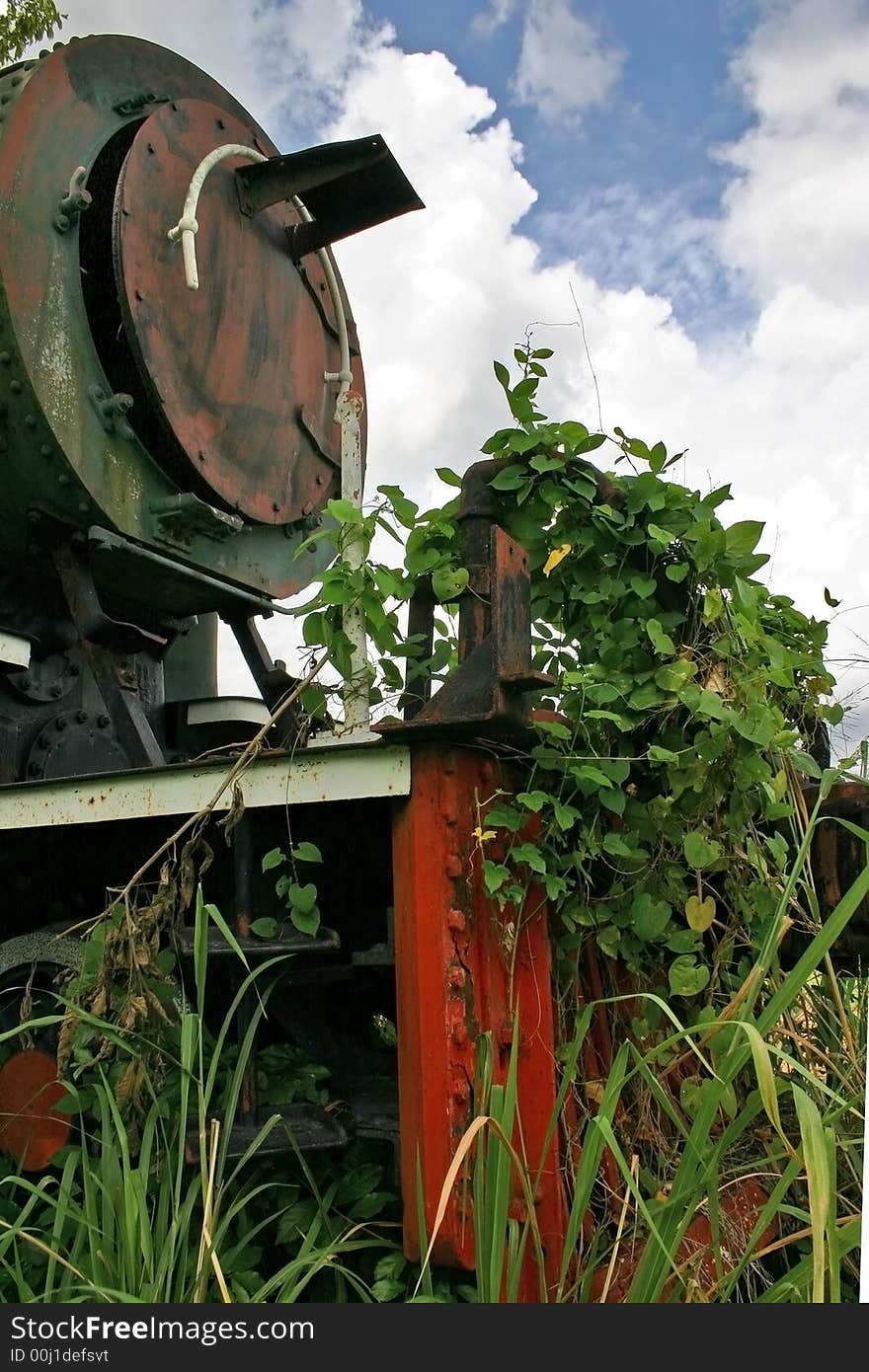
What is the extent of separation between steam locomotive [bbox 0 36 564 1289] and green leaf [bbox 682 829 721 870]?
31 cm

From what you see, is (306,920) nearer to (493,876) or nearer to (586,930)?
(493,876)

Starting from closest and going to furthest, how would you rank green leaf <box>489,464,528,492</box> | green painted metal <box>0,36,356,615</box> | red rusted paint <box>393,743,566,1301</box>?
red rusted paint <box>393,743,566,1301</box>, green leaf <box>489,464,528,492</box>, green painted metal <box>0,36,356,615</box>

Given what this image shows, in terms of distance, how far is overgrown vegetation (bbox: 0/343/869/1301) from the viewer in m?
2.13

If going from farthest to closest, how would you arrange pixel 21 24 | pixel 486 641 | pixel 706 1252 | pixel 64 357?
1. pixel 21 24
2. pixel 64 357
3. pixel 486 641
4. pixel 706 1252

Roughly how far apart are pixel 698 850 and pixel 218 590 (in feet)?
5.87

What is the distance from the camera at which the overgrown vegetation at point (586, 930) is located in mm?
2129

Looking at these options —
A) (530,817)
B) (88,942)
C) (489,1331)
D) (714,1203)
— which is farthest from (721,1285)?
(88,942)

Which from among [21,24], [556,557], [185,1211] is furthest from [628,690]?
[21,24]

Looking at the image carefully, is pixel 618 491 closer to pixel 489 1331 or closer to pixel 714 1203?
pixel 714 1203

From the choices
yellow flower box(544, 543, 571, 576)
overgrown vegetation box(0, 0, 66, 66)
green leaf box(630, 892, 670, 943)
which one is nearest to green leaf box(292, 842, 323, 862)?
green leaf box(630, 892, 670, 943)

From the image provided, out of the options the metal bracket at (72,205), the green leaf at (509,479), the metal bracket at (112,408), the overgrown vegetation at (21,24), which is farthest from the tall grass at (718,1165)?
the overgrown vegetation at (21,24)

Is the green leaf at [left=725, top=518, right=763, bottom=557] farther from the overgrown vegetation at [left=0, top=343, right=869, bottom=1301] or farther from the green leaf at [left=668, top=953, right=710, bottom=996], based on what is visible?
the green leaf at [left=668, top=953, right=710, bottom=996]

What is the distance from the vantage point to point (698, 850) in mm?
2232

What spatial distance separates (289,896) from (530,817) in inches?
19.2
